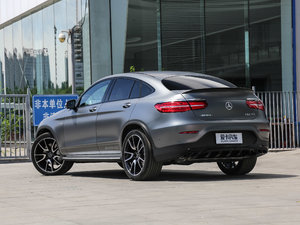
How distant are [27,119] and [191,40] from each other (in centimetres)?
691

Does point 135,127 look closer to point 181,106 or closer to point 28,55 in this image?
point 181,106

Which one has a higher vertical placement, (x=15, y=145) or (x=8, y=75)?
(x=8, y=75)

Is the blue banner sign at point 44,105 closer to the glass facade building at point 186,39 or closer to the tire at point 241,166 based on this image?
the glass facade building at point 186,39

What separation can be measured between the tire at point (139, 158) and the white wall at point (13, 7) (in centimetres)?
2051

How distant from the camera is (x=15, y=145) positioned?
17.0m

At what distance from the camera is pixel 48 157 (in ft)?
37.4

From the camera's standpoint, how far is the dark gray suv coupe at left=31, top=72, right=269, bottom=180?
8938 millimetres

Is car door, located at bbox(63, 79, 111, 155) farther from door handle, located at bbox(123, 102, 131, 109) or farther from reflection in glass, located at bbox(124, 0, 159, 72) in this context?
reflection in glass, located at bbox(124, 0, 159, 72)

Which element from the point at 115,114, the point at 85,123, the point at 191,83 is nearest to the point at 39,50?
the point at 85,123

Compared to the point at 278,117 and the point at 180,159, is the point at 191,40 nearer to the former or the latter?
the point at 278,117

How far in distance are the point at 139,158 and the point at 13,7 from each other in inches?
999

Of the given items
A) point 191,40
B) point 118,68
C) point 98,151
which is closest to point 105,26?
point 118,68

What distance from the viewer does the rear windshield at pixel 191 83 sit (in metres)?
9.33

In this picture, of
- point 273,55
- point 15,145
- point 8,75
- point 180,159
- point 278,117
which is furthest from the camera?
point 8,75
